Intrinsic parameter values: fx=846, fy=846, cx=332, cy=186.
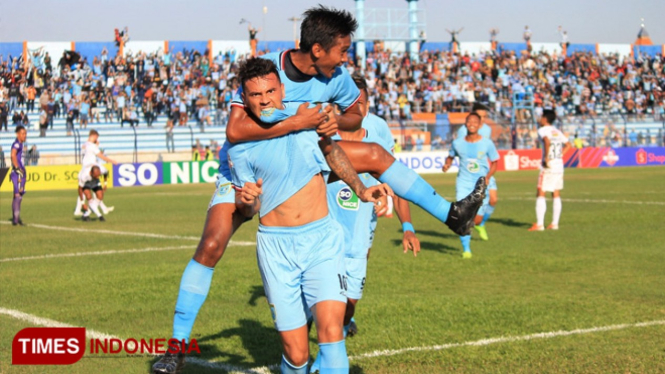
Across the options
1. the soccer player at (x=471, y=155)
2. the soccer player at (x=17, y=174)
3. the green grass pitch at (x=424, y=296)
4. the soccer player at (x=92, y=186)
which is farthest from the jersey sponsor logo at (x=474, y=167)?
the soccer player at (x=17, y=174)

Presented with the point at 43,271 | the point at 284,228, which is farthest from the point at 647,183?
the point at 284,228

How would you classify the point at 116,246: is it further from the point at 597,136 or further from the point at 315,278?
the point at 597,136

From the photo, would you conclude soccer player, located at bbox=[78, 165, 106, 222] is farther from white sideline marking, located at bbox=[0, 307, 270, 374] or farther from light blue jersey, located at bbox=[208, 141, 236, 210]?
light blue jersey, located at bbox=[208, 141, 236, 210]

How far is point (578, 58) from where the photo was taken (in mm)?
57969

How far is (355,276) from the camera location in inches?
277

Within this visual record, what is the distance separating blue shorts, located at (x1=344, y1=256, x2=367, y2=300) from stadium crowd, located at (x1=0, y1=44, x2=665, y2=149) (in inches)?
1152

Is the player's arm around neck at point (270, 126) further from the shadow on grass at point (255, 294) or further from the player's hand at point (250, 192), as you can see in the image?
the shadow on grass at point (255, 294)

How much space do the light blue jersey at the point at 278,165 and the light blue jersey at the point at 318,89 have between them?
37 cm

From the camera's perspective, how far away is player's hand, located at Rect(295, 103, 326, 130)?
480cm

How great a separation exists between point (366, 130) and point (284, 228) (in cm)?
287

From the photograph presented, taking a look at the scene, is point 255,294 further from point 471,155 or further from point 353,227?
point 471,155

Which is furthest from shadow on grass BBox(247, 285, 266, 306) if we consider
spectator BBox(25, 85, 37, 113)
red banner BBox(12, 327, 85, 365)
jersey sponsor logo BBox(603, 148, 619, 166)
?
jersey sponsor logo BBox(603, 148, 619, 166)

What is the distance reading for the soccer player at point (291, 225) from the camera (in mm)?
4797

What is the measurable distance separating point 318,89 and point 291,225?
1.00 meters
